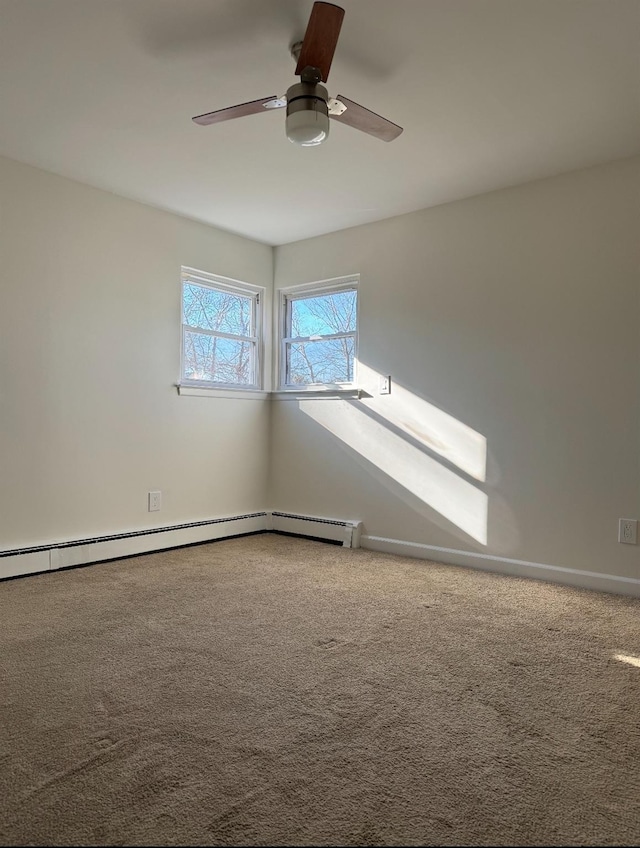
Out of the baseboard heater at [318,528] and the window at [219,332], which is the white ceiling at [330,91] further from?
the baseboard heater at [318,528]

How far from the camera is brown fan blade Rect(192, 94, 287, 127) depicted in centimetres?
219

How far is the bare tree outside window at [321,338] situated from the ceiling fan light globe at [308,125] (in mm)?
2240

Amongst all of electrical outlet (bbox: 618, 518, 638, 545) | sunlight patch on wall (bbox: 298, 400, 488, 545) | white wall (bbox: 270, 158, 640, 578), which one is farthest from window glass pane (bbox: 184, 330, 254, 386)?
electrical outlet (bbox: 618, 518, 638, 545)

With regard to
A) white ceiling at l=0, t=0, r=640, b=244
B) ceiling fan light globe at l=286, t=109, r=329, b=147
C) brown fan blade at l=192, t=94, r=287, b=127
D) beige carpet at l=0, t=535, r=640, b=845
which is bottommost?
beige carpet at l=0, t=535, r=640, b=845

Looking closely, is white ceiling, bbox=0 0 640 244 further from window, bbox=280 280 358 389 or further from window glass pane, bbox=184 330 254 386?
window glass pane, bbox=184 330 254 386

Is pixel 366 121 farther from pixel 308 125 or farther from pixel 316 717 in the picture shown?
pixel 316 717

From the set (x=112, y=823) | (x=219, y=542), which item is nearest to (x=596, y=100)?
(x=112, y=823)

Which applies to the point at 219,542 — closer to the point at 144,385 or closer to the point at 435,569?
the point at 144,385

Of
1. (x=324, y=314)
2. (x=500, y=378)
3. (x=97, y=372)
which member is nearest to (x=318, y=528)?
(x=324, y=314)

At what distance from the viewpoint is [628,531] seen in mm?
3072

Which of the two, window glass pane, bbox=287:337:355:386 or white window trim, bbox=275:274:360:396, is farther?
window glass pane, bbox=287:337:355:386

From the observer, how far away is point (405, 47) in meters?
2.22

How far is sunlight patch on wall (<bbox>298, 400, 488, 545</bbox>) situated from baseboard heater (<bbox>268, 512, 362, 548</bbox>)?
0.52 meters

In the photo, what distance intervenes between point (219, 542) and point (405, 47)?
3319mm
